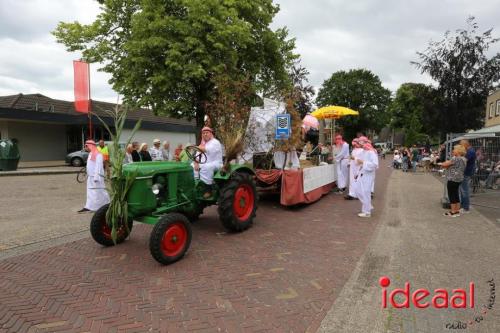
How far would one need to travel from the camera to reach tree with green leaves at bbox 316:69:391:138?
49812mm

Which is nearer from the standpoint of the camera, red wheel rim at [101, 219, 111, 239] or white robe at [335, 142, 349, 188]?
red wheel rim at [101, 219, 111, 239]

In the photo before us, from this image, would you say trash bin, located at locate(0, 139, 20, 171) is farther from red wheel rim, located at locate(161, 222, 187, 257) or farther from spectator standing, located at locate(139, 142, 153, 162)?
red wheel rim, located at locate(161, 222, 187, 257)

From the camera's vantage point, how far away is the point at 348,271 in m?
4.09

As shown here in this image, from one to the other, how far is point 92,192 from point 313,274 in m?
5.61

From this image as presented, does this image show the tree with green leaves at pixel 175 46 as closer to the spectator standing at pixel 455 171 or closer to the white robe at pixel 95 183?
the white robe at pixel 95 183

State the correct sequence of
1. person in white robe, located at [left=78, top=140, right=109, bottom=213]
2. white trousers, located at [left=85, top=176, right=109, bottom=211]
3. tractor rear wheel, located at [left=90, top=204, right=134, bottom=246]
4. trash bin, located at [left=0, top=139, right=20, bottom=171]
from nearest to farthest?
tractor rear wheel, located at [left=90, top=204, right=134, bottom=246] → person in white robe, located at [left=78, top=140, right=109, bottom=213] → white trousers, located at [left=85, top=176, right=109, bottom=211] → trash bin, located at [left=0, top=139, right=20, bottom=171]

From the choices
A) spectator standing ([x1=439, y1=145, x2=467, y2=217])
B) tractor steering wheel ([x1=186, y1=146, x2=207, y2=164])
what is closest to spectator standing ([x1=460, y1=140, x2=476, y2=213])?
spectator standing ([x1=439, y1=145, x2=467, y2=217])

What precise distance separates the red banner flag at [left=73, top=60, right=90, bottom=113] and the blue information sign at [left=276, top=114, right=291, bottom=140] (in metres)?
5.51

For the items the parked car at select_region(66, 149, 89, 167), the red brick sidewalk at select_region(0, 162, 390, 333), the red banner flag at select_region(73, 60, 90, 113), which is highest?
the red banner flag at select_region(73, 60, 90, 113)

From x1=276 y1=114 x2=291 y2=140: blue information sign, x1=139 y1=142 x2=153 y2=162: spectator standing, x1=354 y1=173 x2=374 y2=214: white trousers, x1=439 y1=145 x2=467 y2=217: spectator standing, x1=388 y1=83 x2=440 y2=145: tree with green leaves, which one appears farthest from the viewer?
x1=388 y1=83 x2=440 y2=145: tree with green leaves

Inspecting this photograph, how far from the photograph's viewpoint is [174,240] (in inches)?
171

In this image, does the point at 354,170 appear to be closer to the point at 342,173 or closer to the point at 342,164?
the point at 342,164

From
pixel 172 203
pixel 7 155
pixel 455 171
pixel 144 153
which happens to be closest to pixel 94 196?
pixel 144 153

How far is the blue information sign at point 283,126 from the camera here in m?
7.66
